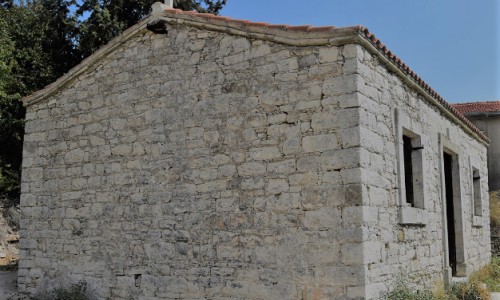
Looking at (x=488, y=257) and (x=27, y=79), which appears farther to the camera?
(x=27, y=79)

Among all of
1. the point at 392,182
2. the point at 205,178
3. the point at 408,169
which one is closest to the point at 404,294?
the point at 392,182

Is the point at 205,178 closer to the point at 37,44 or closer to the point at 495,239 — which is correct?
the point at 495,239

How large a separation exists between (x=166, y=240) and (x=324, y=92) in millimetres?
2859

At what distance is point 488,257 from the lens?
11172 mm

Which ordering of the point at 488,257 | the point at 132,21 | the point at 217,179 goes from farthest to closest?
the point at 132,21, the point at 488,257, the point at 217,179

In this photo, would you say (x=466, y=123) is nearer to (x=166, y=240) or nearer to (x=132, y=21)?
(x=166, y=240)

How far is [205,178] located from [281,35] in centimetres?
200

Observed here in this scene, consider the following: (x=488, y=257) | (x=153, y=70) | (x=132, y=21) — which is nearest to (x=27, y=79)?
(x=132, y=21)

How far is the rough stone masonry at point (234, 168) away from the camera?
560 centimetres

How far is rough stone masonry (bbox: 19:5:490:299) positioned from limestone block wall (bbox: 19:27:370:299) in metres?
0.02

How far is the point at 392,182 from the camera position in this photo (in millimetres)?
6211

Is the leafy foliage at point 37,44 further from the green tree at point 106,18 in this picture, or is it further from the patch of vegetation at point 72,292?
the patch of vegetation at point 72,292

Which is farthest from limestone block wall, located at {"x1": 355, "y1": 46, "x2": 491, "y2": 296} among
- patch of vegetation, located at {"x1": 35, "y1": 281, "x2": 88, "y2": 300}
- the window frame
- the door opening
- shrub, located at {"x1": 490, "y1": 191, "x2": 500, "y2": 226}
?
shrub, located at {"x1": 490, "y1": 191, "x2": 500, "y2": 226}

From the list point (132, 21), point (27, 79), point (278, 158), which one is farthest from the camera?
point (132, 21)
